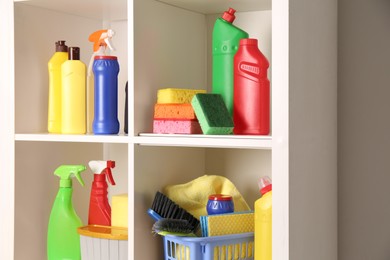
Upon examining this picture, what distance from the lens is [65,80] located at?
182 cm

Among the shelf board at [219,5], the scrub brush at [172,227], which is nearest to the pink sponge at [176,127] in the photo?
the scrub brush at [172,227]

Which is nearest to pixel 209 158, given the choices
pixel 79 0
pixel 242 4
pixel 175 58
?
pixel 175 58

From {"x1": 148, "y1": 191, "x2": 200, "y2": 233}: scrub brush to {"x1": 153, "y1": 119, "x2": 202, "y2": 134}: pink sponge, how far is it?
0.53 ft

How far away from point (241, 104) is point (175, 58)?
303mm

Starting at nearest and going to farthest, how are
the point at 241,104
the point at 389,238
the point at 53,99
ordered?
the point at 241,104, the point at 389,238, the point at 53,99

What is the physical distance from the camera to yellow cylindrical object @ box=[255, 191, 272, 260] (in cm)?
149

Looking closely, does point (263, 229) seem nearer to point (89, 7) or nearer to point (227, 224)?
point (227, 224)

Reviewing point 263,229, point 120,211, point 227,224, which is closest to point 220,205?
point 227,224

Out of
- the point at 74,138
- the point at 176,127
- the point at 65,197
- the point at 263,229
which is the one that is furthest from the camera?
the point at 65,197

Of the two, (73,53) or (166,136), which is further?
(73,53)

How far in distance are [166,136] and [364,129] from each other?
544 millimetres

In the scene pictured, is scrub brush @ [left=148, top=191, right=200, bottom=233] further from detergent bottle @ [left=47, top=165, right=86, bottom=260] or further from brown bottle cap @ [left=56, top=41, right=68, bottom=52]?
brown bottle cap @ [left=56, top=41, right=68, bottom=52]

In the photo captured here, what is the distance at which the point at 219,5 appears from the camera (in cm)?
180
